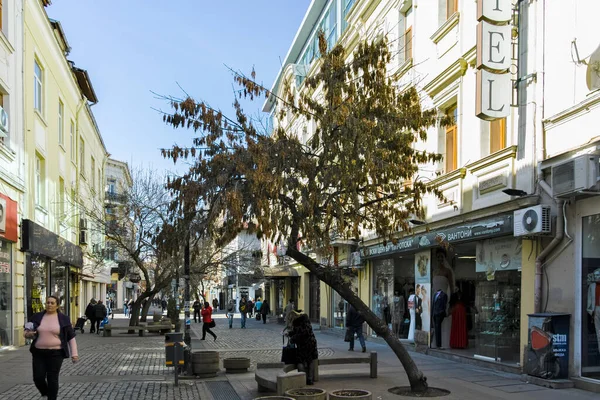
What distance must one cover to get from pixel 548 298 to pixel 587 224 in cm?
158

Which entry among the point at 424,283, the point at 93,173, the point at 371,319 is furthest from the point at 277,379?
the point at 93,173

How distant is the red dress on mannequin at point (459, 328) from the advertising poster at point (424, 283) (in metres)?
0.79

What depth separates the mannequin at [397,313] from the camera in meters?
18.3

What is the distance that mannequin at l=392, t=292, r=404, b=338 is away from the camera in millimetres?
18344

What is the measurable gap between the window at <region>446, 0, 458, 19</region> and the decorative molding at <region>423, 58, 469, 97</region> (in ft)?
5.34

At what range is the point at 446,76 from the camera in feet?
48.8

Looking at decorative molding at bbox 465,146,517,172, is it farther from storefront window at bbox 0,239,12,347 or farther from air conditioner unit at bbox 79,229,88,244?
air conditioner unit at bbox 79,229,88,244

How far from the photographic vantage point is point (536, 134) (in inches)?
439

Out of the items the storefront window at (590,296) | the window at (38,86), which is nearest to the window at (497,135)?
the storefront window at (590,296)

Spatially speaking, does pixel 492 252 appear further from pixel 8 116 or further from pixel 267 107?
pixel 267 107

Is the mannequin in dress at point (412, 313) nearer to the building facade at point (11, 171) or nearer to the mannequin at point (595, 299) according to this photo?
the mannequin at point (595, 299)

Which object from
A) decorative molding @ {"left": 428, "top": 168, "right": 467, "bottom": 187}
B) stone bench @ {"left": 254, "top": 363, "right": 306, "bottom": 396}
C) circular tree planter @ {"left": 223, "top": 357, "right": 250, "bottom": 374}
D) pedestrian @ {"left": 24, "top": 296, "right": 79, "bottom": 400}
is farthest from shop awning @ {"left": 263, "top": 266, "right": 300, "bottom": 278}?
pedestrian @ {"left": 24, "top": 296, "right": 79, "bottom": 400}

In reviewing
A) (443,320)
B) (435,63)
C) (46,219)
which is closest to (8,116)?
(46,219)

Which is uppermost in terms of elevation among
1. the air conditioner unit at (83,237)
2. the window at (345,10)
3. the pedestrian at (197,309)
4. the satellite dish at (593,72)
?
the window at (345,10)
